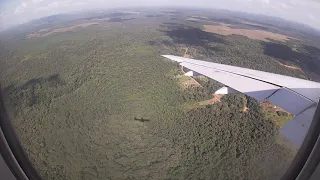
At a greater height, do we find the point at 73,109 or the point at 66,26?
the point at 66,26

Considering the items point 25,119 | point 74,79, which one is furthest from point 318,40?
point 25,119

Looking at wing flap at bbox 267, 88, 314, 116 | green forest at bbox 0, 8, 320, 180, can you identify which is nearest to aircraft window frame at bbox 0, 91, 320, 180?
green forest at bbox 0, 8, 320, 180

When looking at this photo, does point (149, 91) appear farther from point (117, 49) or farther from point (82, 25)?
point (82, 25)

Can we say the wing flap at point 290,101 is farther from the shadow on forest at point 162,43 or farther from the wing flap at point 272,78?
the shadow on forest at point 162,43

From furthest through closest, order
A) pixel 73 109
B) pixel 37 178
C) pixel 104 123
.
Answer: pixel 73 109 < pixel 104 123 < pixel 37 178

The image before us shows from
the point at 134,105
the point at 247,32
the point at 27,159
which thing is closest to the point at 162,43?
the point at 134,105

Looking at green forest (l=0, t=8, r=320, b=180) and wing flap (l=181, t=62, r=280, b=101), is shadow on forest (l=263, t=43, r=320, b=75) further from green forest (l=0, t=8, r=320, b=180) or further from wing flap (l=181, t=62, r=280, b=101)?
wing flap (l=181, t=62, r=280, b=101)

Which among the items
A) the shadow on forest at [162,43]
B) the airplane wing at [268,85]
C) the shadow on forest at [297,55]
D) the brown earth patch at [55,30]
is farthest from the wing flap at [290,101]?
the brown earth patch at [55,30]
